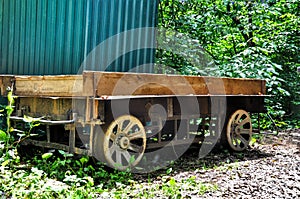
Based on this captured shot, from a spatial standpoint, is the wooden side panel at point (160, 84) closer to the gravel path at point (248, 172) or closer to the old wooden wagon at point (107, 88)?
the old wooden wagon at point (107, 88)

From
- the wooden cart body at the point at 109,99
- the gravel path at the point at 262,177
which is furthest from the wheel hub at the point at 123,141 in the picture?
the gravel path at the point at 262,177

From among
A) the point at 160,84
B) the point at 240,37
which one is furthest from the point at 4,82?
the point at 240,37

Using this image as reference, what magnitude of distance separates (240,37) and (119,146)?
363 inches

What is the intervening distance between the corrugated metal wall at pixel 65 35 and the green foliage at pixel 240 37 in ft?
8.82

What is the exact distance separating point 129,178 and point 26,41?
3.39m

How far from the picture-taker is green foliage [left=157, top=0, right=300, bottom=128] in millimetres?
10449

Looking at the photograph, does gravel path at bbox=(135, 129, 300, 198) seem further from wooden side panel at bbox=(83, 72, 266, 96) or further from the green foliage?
the green foliage

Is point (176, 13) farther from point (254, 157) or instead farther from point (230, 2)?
point (254, 157)

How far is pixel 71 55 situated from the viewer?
715cm

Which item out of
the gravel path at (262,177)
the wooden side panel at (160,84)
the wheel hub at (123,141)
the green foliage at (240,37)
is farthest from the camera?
the green foliage at (240,37)

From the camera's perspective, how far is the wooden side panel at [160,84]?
4.49 meters

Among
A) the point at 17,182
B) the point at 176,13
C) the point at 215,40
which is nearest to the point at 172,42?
the point at 176,13

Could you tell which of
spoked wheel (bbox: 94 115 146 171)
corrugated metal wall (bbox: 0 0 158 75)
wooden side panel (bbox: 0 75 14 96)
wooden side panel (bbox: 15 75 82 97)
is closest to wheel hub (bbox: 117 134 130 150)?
spoked wheel (bbox: 94 115 146 171)

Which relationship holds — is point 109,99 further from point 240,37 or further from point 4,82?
point 240,37
